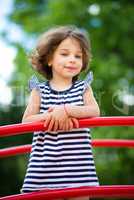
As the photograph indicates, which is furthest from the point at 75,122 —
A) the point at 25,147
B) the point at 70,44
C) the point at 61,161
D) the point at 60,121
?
Result: the point at 25,147

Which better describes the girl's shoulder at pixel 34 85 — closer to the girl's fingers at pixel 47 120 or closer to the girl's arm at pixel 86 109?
the girl's arm at pixel 86 109

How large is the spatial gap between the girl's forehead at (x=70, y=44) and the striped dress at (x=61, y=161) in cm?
44

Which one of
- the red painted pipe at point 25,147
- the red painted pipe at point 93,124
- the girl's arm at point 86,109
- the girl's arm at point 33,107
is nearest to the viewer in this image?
the red painted pipe at point 93,124

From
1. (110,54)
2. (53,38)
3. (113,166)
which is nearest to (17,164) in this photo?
(113,166)

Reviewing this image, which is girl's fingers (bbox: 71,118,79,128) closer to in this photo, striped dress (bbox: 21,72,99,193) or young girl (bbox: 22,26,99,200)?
young girl (bbox: 22,26,99,200)

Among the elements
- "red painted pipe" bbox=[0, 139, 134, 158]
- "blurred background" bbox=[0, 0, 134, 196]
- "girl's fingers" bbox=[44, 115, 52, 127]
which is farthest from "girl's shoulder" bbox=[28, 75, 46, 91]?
"blurred background" bbox=[0, 0, 134, 196]

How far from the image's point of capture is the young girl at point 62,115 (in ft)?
9.61

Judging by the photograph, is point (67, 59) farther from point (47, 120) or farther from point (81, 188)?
point (81, 188)

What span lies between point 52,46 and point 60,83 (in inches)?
7.8

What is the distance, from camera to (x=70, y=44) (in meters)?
3.19

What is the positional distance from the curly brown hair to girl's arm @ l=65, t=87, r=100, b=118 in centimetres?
21

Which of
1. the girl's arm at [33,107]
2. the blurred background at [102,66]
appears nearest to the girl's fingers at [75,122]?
the girl's arm at [33,107]

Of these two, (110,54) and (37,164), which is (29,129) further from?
(110,54)

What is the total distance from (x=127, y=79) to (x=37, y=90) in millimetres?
9393
